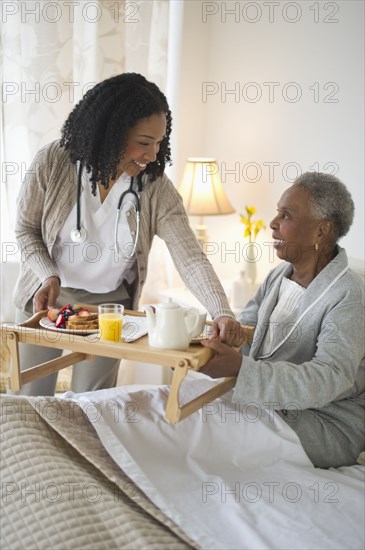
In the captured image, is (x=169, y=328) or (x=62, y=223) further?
(x=62, y=223)

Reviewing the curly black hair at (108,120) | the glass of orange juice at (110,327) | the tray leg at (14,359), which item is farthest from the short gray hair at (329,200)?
the tray leg at (14,359)

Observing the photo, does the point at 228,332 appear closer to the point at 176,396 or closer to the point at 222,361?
the point at 222,361

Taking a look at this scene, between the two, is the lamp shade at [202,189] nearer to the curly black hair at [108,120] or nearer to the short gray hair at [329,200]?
the curly black hair at [108,120]

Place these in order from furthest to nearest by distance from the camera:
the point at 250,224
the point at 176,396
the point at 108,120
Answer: the point at 250,224, the point at 108,120, the point at 176,396

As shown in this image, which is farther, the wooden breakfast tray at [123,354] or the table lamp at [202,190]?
the table lamp at [202,190]

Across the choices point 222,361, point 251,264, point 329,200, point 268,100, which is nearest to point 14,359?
point 222,361

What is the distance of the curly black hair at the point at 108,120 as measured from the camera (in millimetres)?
1961

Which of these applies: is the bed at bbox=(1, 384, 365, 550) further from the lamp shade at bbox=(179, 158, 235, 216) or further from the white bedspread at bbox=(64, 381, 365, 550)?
the lamp shade at bbox=(179, 158, 235, 216)

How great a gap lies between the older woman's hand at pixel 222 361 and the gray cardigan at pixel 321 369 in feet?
0.07

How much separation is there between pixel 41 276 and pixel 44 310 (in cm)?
15

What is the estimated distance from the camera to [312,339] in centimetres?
184

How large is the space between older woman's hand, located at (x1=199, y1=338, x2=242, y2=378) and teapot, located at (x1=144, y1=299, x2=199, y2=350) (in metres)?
0.07

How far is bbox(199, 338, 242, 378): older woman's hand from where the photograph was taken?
1.64 metres

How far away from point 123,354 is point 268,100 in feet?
6.82
